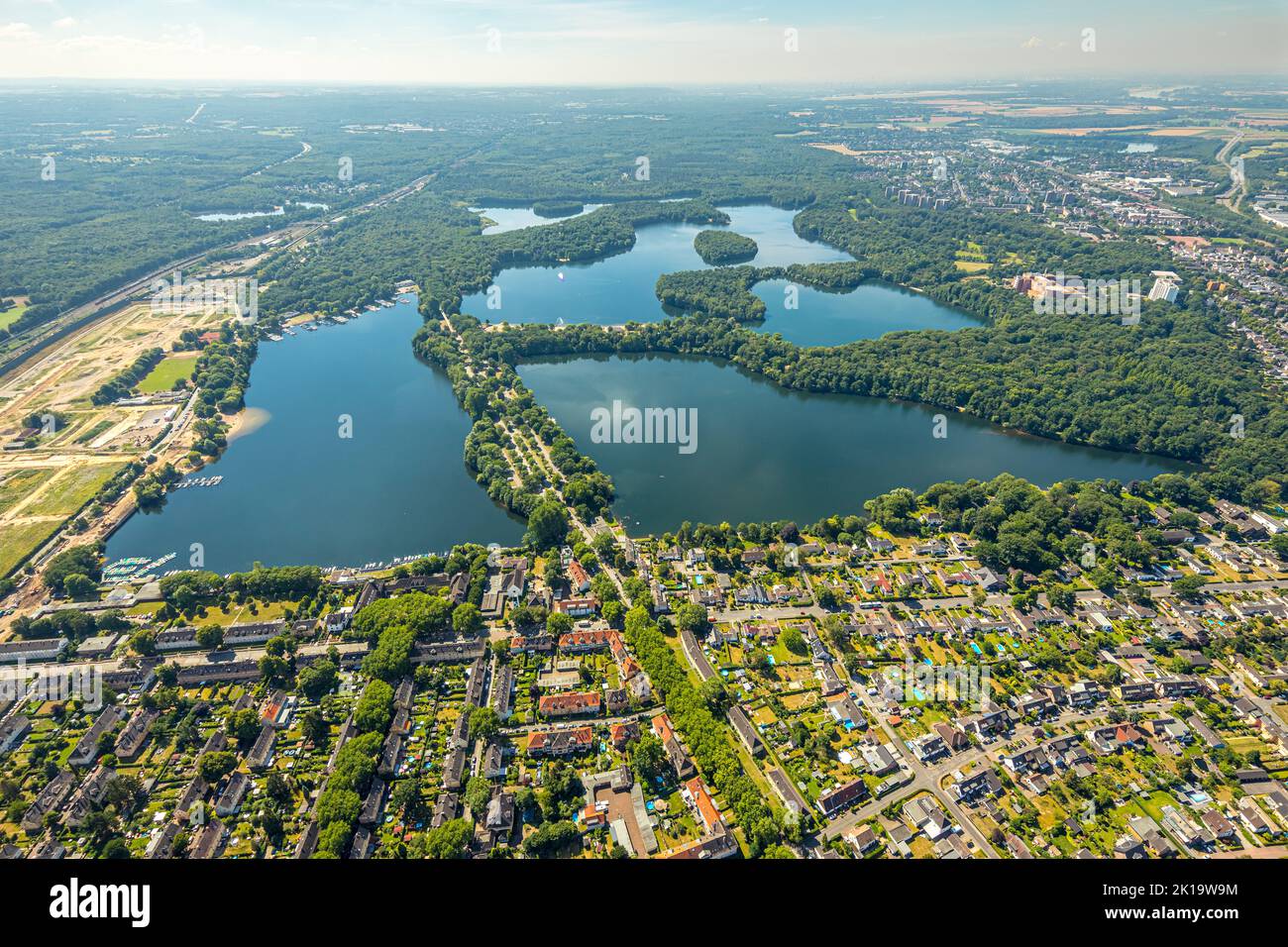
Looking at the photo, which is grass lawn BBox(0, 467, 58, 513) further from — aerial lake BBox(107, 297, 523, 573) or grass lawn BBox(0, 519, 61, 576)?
aerial lake BBox(107, 297, 523, 573)

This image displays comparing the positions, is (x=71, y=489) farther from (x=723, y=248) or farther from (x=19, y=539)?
(x=723, y=248)

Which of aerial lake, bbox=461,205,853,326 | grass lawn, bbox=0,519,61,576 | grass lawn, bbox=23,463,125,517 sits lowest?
grass lawn, bbox=0,519,61,576

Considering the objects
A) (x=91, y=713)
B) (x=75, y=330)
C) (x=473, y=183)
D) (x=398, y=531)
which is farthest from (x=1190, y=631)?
(x=473, y=183)

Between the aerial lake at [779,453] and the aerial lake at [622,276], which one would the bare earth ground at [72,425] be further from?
the aerial lake at [622,276]

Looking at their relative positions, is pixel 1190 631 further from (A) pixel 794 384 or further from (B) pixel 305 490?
(B) pixel 305 490

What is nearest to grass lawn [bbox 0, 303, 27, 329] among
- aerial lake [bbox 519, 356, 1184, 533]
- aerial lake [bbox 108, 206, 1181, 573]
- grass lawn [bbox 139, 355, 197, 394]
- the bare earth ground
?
the bare earth ground

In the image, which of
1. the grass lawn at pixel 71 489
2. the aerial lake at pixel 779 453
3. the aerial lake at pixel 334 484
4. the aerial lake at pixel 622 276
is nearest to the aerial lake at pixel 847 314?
the aerial lake at pixel 622 276

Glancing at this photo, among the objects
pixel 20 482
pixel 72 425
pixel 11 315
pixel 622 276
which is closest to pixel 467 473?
pixel 20 482
